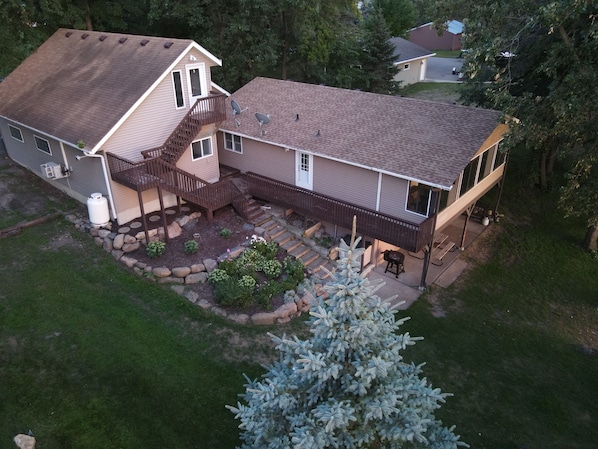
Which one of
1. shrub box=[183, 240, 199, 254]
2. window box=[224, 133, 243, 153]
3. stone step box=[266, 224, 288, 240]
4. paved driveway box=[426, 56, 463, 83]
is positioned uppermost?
window box=[224, 133, 243, 153]

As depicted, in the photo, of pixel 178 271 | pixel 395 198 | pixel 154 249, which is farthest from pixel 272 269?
pixel 395 198

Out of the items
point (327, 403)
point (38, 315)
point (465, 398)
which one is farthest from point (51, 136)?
point (465, 398)

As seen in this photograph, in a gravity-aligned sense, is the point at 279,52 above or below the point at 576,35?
below

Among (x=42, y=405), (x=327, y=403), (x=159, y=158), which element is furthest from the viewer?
(x=159, y=158)

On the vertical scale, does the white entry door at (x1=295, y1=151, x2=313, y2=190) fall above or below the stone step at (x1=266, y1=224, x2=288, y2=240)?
above

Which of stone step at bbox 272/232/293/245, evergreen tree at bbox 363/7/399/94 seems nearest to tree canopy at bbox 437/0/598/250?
stone step at bbox 272/232/293/245

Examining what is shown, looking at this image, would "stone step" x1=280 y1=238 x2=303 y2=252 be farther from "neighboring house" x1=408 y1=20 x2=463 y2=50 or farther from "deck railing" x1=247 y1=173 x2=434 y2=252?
"neighboring house" x1=408 y1=20 x2=463 y2=50

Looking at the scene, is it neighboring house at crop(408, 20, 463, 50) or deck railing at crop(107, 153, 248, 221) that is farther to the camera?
neighboring house at crop(408, 20, 463, 50)

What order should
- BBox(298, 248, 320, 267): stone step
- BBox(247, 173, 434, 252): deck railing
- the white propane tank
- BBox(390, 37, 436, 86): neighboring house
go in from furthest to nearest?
1. BBox(390, 37, 436, 86): neighboring house
2. BBox(298, 248, 320, 267): stone step
3. the white propane tank
4. BBox(247, 173, 434, 252): deck railing

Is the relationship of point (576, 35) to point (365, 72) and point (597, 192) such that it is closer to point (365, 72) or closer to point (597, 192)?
point (597, 192)
